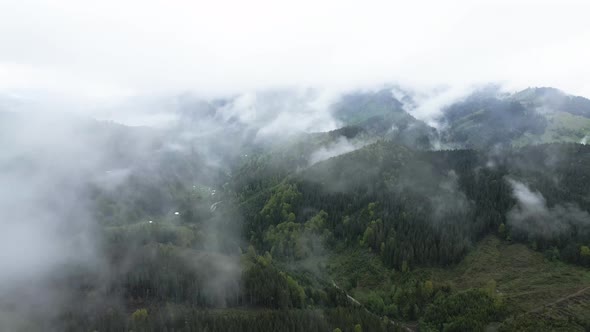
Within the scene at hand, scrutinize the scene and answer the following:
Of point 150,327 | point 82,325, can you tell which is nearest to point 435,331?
point 150,327

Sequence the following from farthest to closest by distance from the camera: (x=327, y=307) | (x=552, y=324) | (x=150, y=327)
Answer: (x=327, y=307)
(x=150, y=327)
(x=552, y=324)

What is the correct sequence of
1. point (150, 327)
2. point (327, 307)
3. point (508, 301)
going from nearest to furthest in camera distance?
point (150, 327)
point (508, 301)
point (327, 307)

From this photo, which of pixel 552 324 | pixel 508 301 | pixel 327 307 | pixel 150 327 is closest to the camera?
pixel 552 324

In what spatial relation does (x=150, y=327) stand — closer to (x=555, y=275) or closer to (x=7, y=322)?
(x=7, y=322)

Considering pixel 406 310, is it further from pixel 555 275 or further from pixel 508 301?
pixel 555 275

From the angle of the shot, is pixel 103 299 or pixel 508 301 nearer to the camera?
pixel 508 301

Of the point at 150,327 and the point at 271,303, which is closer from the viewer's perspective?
the point at 150,327

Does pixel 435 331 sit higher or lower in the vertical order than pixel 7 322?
lower

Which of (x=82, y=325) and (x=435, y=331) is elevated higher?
(x=82, y=325)

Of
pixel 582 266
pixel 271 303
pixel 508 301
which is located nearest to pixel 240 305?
pixel 271 303
